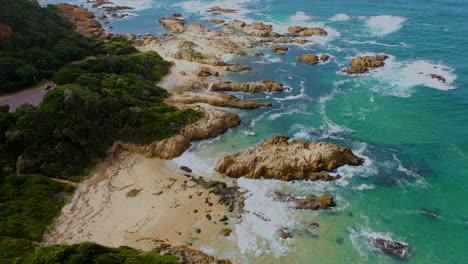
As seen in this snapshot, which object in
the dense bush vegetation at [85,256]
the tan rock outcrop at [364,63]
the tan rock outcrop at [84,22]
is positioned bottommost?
the dense bush vegetation at [85,256]

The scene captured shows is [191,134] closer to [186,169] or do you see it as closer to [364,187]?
[186,169]

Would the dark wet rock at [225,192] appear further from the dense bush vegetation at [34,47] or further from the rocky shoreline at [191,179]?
the dense bush vegetation at [34,47]

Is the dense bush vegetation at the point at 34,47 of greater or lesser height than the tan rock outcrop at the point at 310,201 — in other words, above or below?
above

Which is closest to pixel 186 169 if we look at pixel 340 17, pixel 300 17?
pixel 300 17

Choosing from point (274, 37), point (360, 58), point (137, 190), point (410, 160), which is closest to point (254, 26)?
point (274, 37)

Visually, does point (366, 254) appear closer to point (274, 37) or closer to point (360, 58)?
point (360, 58)

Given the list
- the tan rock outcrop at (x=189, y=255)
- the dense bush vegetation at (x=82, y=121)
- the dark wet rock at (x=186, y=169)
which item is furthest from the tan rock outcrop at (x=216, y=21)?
the tan rock outcrop at (x=189, y=255)

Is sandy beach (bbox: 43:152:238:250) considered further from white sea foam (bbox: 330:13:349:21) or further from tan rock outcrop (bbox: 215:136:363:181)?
Answer: white sea foam (bbox: 330:13:349:21)
